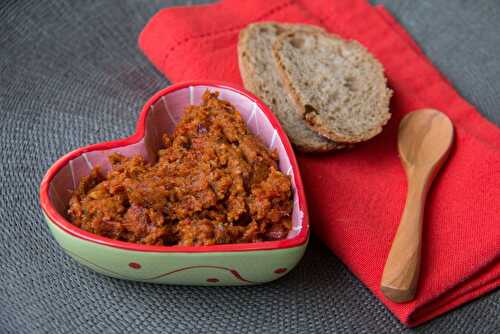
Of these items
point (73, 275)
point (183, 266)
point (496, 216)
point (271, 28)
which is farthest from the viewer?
point (271, 28)

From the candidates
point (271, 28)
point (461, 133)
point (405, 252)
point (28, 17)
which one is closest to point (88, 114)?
point (28, 17)

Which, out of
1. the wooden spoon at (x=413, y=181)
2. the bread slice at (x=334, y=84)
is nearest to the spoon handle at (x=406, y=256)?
the wooden spoon at (x=413, y=181)

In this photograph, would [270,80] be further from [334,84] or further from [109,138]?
[109,138]

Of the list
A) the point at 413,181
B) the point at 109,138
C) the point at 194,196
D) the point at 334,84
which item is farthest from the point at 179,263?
the point at 334,84

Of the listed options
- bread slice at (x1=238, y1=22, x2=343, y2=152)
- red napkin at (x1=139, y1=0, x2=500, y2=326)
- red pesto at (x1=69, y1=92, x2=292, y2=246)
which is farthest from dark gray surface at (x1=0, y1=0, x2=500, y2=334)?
bread slice at (x1=238, y1=22, x2=343, y2=152)

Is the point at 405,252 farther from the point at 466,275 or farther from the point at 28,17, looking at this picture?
the point at 28,17

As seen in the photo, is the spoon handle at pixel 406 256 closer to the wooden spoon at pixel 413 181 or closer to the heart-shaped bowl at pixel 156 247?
the wooden spoon at pixel 413 181
